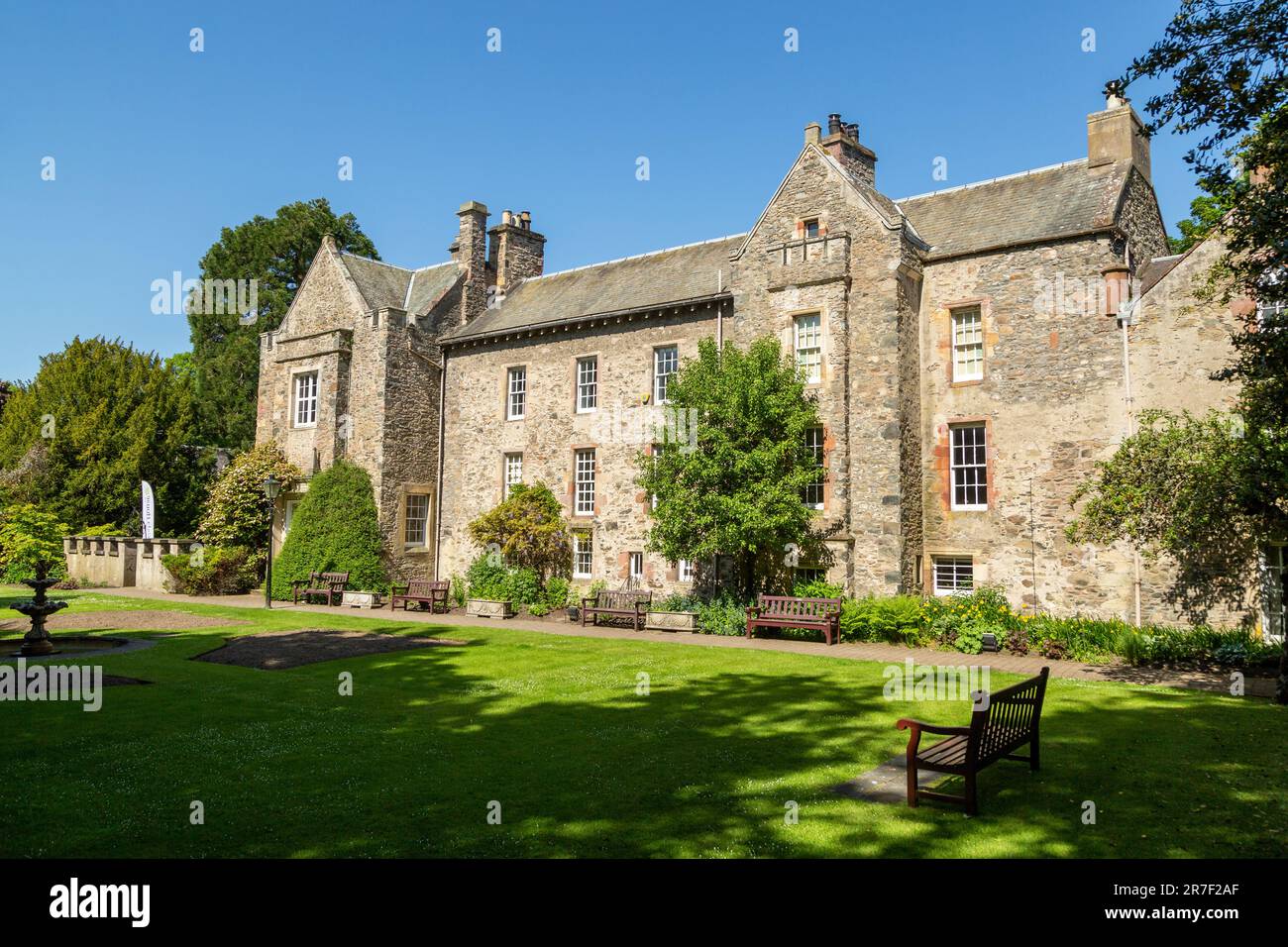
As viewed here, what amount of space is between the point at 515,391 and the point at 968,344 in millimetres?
14581

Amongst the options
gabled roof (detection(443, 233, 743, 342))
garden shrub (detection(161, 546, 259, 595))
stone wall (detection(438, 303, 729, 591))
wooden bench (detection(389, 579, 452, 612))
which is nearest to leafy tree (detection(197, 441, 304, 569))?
garden shrub (detection(161, 546, 259, 595))

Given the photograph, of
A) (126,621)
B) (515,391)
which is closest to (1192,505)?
(515,391)

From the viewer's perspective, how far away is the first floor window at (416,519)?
29906 mm

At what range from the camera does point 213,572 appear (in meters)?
28.7

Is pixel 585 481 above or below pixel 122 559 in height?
above

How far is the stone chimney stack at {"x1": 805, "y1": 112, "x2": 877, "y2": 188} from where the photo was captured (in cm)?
2322

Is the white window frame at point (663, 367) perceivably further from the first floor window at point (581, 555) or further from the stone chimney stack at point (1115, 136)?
the stone chimney stack at point (1115, 136)

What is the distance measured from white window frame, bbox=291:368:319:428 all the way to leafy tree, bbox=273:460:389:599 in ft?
9.73

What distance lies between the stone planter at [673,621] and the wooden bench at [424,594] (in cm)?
707

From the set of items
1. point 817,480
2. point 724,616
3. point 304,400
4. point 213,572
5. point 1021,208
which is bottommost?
point 724,616

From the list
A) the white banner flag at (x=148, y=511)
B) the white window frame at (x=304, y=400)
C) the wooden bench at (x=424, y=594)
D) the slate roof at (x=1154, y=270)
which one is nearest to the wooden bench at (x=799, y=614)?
the slate roof at (x=1154, y=270)

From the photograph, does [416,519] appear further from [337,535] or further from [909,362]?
[909,362]
